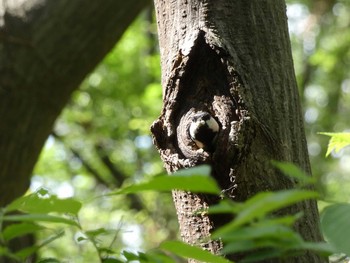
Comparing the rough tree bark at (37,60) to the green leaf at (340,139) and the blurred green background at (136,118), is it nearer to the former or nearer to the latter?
the green leaf at (340,139)

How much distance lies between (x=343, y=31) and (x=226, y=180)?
9258 millimetres

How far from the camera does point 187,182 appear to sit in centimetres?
53

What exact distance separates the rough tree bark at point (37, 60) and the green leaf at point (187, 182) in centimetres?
218

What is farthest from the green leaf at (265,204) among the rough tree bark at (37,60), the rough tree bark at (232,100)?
the rough tree bark at (37,60)

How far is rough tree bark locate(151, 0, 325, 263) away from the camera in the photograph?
1.07 m

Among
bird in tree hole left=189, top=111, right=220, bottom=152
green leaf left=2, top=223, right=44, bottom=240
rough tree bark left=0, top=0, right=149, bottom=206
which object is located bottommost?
green leaf left=2, top=223, right=44, bottom=240

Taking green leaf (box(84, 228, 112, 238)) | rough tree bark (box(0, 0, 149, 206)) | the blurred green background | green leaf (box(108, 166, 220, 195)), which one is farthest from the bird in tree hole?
the blurred green background

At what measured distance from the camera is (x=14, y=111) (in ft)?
8.78

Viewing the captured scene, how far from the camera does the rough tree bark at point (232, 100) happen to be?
1.07 m

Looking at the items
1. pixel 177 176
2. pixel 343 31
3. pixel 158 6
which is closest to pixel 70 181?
pixel 343 31

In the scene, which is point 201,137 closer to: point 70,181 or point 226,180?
point 226,180

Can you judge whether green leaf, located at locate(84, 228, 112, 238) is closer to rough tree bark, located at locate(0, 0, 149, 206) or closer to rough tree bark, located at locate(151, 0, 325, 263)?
rough tree bark, located at locate(151, 0, 325, 263)

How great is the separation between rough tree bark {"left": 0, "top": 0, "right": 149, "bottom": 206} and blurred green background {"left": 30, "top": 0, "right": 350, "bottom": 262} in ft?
7.01

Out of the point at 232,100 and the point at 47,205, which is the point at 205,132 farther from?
the point at 47,205
